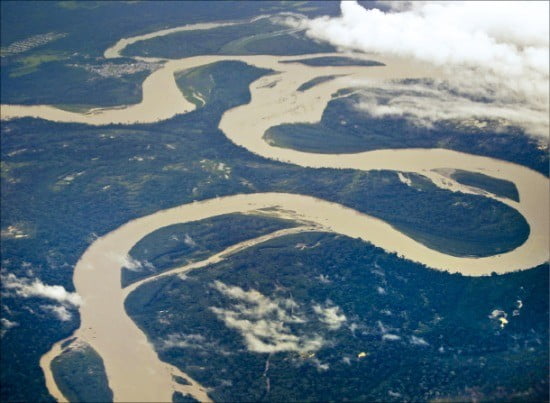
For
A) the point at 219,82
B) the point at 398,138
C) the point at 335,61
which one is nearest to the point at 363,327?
the point at 398,138

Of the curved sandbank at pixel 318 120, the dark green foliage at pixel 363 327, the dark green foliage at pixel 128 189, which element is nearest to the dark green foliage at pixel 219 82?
the curved sandbank at pixel 318 120

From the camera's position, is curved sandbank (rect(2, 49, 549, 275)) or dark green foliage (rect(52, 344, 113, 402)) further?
curved sandbank (rect(2, 49, 549, 275))

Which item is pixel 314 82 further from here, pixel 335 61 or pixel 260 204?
pixel 260 204

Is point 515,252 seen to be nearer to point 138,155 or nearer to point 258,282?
point 258,282

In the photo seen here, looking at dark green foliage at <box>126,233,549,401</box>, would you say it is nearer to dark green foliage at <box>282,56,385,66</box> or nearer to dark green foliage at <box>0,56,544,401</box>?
dark green foliage at <box>0,56,544,401</box>

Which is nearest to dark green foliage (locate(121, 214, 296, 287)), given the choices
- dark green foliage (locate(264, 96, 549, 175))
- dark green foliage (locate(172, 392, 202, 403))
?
dark green foliage (locate(172, 392, 202, 403))

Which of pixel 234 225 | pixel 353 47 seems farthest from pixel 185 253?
pixel 353 47

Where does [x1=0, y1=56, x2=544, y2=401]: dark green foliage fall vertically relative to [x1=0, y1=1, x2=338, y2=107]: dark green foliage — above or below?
below
